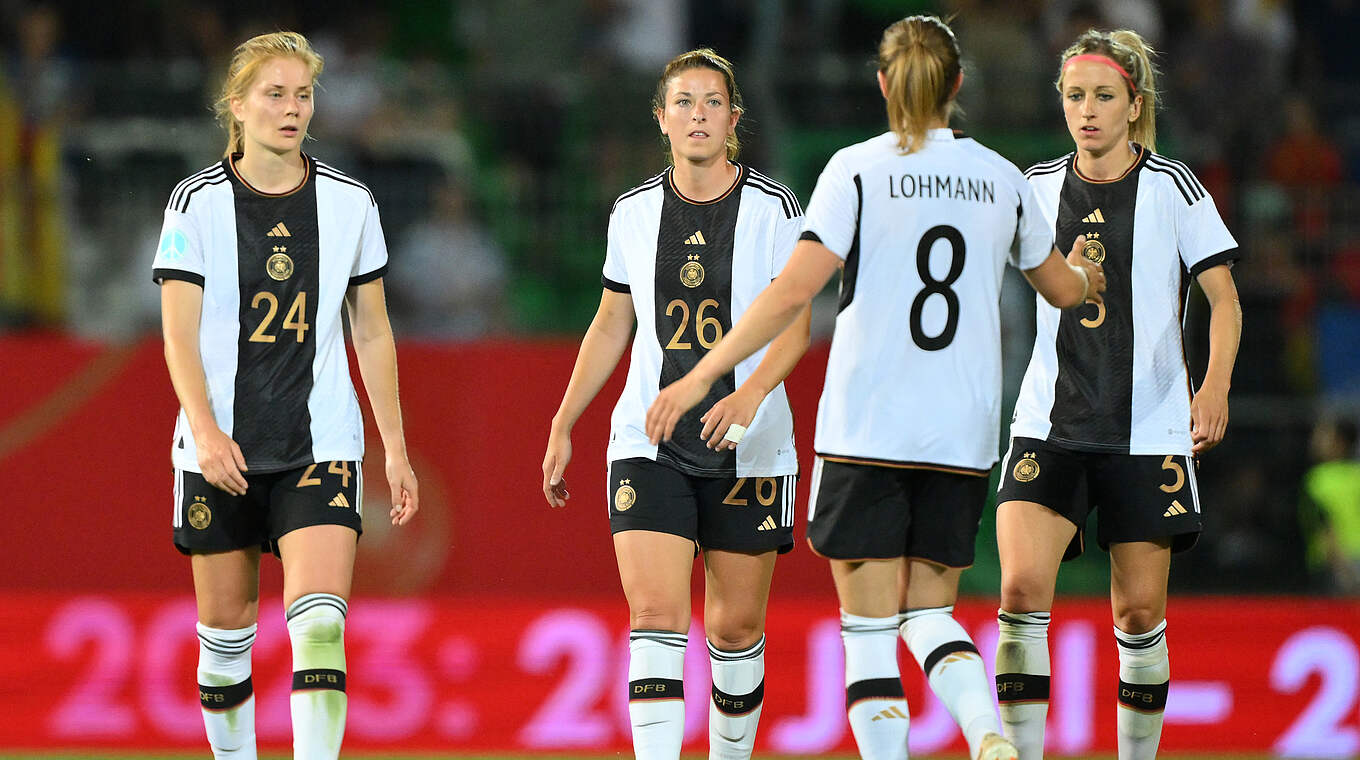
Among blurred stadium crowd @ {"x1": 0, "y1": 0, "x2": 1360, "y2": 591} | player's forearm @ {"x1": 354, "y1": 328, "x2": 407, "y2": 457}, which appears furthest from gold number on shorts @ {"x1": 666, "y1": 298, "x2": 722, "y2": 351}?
blurred stadium crowd @ {"x1": 0, "y1": 0, "x2": 1360, "y2": 591}

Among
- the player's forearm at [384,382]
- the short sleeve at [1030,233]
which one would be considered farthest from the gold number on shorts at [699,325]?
the short sleeve at [1030,233]

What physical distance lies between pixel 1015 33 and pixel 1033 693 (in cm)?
711

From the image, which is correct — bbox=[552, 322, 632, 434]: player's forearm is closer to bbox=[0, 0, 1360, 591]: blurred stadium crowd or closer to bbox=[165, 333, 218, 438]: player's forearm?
bbox=[165, 333, 218, 438]: player's forearm

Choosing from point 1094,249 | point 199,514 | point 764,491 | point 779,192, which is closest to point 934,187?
point 779,192

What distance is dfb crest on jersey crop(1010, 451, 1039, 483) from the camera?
574 cm

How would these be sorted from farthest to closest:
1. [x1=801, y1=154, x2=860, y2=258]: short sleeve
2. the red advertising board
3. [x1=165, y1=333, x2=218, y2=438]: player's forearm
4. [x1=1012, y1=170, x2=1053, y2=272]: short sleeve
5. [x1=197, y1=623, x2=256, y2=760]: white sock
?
the red advertising board, [x1=197, y1=623, x2=256, y2=760]: white sock, [x1=165, y1=333, x2=218, y2=438]: player's forearm, [x1=1012, y1=170, x2=1053, y2=272]: short sleeve, [x1=801, y1=154, x2=860, y2=258]: short sleeve

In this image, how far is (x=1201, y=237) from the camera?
5.73 metres

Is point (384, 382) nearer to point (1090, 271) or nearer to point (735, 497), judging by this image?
point (735, 497)

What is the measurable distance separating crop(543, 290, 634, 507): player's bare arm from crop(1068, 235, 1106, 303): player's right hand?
1472 millimetres

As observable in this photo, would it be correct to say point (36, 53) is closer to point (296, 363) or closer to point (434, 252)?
point (434, 252)

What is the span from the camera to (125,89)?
1089 centimetres

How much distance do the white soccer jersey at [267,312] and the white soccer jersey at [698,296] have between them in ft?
3.01


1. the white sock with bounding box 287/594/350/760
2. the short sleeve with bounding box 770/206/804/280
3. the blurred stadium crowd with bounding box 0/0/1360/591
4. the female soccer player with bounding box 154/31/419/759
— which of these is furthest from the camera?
the blurred stadium crowd with bounding box 0/0/1360/591

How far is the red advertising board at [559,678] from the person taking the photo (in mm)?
8547
